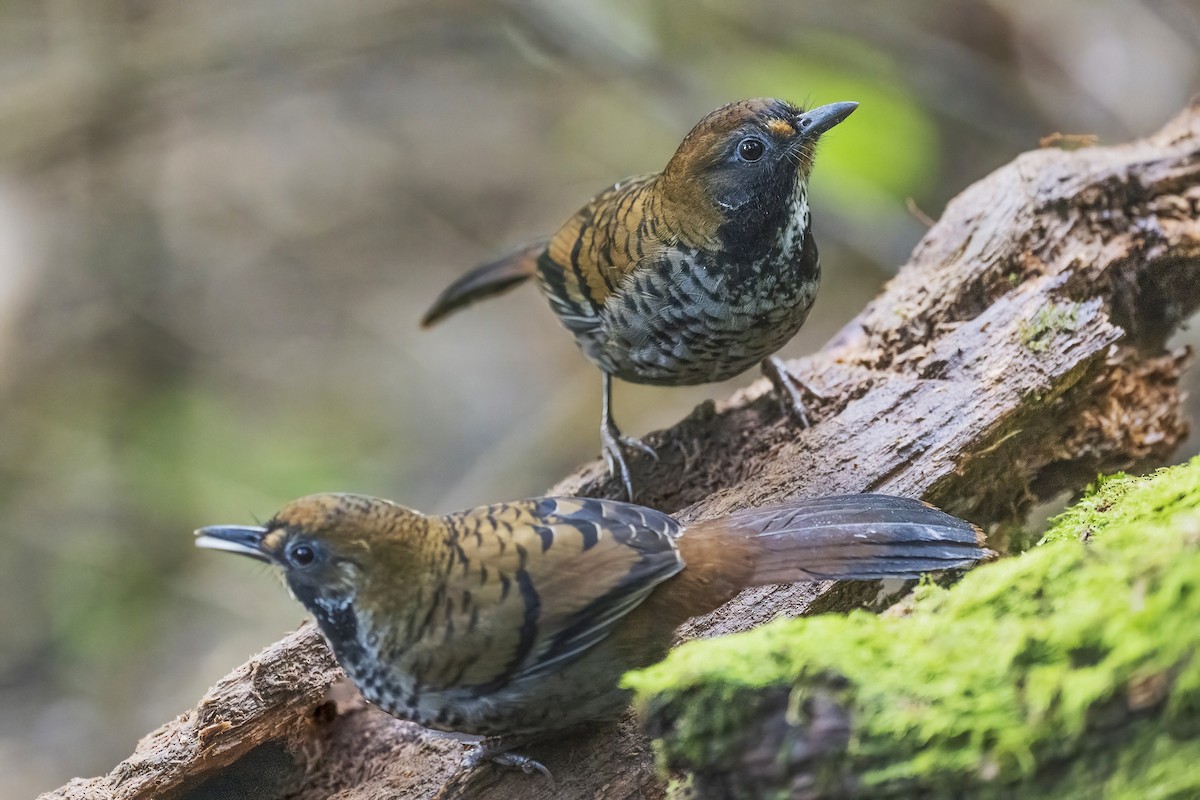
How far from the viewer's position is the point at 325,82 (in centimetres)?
827

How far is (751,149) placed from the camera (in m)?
3.18

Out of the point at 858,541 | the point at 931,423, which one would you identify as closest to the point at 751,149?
the point at 931,423

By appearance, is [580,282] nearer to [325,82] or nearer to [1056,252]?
[1056,252]

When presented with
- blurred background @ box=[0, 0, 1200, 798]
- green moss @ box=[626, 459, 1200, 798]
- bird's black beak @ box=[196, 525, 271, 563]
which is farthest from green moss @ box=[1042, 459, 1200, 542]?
blurred background @ box=[0, 0, 1200, 798]

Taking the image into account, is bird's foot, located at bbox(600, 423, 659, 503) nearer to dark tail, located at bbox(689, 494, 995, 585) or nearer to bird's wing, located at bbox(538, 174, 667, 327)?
bird's wing, located at bbox(538, 174, 667, 327)

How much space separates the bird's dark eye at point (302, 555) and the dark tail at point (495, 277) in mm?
1894

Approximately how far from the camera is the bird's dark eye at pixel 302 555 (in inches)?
99.1

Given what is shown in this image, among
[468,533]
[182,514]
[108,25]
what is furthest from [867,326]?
[108,25]

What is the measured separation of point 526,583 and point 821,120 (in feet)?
5.39

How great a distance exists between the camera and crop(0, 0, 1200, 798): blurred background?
19.7ft

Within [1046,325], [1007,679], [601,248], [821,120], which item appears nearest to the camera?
[1007,679]

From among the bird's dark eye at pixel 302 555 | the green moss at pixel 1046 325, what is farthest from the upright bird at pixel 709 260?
the bird's dark eye at pixel 302 555

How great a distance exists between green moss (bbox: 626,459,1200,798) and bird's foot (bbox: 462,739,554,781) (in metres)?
0.73

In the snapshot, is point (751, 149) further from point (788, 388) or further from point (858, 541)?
point (858, 541)
